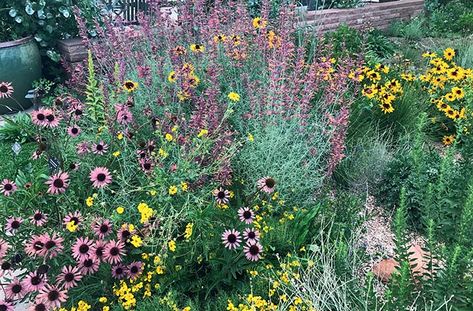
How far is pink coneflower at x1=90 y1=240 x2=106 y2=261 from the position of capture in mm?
2127

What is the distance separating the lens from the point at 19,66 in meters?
5.22

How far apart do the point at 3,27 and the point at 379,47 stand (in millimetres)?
4991

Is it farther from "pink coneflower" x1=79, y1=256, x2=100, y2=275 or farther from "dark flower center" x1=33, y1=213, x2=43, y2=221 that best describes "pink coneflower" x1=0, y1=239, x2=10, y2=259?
"pink coneflower" x1=79, y1=256, x2=100, y2=275

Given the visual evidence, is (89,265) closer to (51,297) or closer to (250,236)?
(51,297)

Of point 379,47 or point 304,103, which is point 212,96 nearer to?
point 304,103

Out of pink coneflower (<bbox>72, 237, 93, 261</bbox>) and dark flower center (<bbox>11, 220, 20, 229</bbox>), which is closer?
pink coneflower (<bbox>72, 237, 93, 261</bbox>)

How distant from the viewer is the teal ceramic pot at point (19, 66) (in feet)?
16.8

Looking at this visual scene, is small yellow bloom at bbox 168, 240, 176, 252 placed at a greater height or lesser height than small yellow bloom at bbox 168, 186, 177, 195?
lesser

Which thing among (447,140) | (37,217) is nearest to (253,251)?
(37,217)

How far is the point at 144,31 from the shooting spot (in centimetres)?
399

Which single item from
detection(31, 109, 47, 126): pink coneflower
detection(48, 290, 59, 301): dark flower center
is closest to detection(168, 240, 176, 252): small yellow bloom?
detection(48, 290, 59, 301): dark flower center

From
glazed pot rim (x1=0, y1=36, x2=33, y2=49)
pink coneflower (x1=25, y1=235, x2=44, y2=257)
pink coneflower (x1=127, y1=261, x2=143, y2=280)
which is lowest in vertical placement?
pink coneflower (x1=127, y1=261, x2=143, y2=280)

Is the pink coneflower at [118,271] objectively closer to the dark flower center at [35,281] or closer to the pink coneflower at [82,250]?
the pink coneflower at [82,250]

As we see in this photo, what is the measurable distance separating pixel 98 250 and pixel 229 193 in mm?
884
